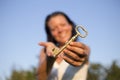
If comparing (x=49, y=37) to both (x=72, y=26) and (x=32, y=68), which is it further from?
(x=32, y=68)

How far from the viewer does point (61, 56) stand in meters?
1.42

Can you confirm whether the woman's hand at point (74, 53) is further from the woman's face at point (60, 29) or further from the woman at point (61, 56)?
the woman's face at point (60, 29)

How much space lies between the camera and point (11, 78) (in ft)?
45.1

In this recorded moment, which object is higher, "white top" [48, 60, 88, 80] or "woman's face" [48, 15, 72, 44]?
"woman's face" [48, 15, 72, 44]

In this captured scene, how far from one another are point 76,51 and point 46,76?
2.48 feet

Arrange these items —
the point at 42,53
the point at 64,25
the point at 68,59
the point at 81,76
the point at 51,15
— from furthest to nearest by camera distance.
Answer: the point at 51,15 < the point at 64,25 < the point at 42,53 < the point at 81,76 < the point at 68,59

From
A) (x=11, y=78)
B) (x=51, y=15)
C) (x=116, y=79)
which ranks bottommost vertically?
(x=116, y=79)

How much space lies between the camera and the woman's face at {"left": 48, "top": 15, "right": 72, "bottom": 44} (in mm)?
2457

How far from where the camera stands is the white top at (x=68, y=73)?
2.01m

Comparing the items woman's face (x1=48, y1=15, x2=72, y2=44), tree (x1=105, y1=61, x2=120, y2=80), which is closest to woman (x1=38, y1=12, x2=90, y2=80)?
woman's face (x1=48, y1=15, x2=72, y2=44)

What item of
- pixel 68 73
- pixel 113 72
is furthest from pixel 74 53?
pixel 113 72

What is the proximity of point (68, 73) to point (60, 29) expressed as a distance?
0.59 metres

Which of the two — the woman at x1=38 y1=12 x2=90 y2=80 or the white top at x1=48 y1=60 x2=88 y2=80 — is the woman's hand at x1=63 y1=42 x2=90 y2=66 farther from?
the white top at x1=48 y1=60 x2=88 y2=80

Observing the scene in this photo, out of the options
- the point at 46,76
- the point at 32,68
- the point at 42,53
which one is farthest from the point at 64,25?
the point at 32,68
